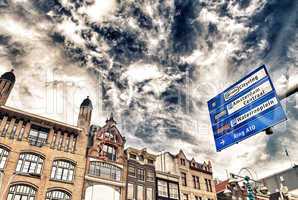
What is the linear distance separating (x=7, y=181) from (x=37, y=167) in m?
3.47

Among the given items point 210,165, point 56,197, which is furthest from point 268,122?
point 210,165

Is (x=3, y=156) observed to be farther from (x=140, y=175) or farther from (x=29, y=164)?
(x=140, y=175)

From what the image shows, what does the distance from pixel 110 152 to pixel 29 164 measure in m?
11.2

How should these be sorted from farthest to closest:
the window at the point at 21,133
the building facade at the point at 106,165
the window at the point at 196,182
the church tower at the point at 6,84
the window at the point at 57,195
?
1. the window at the point at 196,182
2. the building facade at the point at 106,165
3. the church tower at the point at 6,84
4. the window at the point at 21,133
5. the window at the point at 57,195

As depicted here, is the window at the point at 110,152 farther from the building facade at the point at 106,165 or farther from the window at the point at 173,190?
the window at the point at 173,190

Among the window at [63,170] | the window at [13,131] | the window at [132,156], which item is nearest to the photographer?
the window at [13,131]

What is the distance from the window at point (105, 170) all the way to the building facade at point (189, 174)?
10641 millimetres

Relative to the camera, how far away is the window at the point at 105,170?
1281 inches

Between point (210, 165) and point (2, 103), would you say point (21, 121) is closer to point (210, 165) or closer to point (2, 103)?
point (2, 103)

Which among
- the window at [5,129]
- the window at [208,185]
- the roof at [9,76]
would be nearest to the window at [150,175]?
the window at [208,185]

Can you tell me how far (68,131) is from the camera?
33.3 metres

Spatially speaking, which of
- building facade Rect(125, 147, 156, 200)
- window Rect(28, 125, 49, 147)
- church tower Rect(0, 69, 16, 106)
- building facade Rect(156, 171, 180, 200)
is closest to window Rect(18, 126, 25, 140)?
window Rect(28, 125, 49, 147)

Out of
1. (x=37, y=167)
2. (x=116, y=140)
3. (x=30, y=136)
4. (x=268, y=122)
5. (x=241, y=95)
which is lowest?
(x=268, y=122)

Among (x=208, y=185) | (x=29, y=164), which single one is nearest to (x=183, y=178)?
(x=208, y=185)
